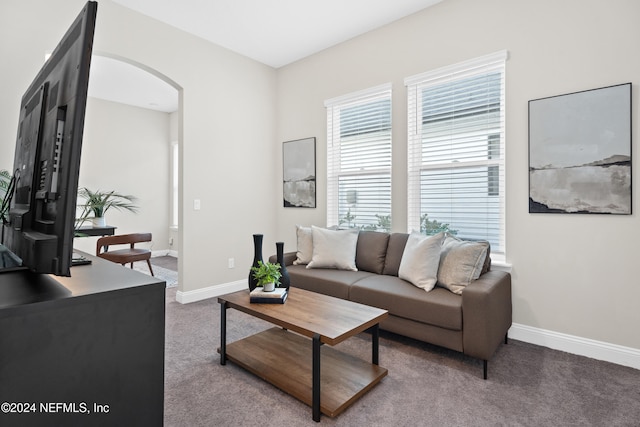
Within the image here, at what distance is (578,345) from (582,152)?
1405 millimetres

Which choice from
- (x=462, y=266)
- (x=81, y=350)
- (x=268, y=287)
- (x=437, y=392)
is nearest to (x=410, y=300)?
(x=462, y=266)

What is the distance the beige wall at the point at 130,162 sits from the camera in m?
5.78

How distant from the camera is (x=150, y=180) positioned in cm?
661

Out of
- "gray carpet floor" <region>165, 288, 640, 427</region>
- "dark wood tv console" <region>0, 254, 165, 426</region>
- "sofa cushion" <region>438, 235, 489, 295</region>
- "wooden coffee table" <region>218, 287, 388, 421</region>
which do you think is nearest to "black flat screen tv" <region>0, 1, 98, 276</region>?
"dark wood tv console" <region>0, 254, 165, 426</region>

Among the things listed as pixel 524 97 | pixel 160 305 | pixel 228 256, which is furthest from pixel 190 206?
pixel 524 97

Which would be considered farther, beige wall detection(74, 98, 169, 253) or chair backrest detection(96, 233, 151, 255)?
beige wall detection(74, 98, 169, 253)

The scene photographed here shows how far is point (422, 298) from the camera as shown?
7.93 ft

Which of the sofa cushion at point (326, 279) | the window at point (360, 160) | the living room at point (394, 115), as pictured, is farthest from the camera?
the window at point (360, 160)

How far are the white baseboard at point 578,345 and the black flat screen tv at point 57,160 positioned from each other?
3.06m

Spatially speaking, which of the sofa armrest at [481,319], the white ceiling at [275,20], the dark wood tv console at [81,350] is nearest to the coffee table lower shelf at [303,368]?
the sofa armrest at [481,319]

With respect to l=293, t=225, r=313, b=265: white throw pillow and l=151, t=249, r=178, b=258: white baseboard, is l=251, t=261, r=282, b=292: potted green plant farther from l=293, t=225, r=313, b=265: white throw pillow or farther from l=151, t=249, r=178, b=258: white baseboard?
l=151, t=249, r=178, b=258: white baseboard

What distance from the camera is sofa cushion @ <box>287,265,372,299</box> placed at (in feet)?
9.41

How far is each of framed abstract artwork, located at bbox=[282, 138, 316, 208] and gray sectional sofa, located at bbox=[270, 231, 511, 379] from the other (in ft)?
4.10

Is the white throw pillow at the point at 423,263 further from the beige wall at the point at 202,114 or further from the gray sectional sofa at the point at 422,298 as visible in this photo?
the beige wall at the point at 202,114
